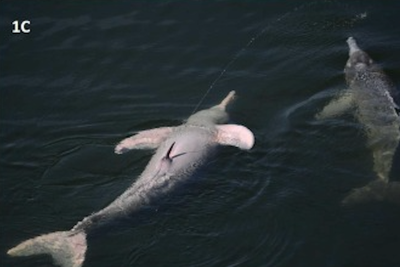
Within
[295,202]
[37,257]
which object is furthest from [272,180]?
[37,257]

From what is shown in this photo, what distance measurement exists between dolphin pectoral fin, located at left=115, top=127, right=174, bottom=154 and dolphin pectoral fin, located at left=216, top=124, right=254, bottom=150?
1086 mm

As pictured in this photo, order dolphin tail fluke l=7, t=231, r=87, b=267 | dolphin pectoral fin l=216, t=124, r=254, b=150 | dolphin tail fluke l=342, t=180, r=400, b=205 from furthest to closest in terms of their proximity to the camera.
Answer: dolphin pectoral fin l=216, t=124, r=254, b=150 → dolphin tail fluke l=342, t=180, r=400, b=205 → dolphin tail fluke l=7, t=231, r=87, b=267

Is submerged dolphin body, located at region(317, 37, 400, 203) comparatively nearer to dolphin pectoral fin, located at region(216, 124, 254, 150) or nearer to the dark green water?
the dark green water

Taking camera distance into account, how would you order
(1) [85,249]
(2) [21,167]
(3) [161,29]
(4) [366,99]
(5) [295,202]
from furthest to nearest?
(3) [161,29], (4) [366,99], (2) [21,167], (5) [295,202], (1) [85,249]

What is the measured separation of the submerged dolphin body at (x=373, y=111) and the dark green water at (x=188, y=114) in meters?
0.23

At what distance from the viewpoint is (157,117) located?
13.6 m

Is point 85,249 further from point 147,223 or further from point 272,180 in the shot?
point 272,180

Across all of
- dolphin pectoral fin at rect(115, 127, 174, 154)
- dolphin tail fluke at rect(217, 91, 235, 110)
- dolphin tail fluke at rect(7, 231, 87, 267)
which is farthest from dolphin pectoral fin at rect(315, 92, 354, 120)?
Answer: dolphin tail fluke at rect(7, 231, 87, 267)

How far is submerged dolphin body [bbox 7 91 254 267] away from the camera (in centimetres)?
1023

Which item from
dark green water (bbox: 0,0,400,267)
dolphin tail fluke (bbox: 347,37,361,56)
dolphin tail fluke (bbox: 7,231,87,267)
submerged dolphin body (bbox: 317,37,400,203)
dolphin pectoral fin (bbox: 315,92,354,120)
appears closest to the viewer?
dolphin tail fluke (bbox: 7,231,87,267)

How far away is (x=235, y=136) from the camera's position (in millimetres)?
12547

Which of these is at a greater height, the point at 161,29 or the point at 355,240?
the point at 161,29

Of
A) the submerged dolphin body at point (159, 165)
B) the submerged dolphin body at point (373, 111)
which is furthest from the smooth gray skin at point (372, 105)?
the submerged dolphin body at point (159, 165)

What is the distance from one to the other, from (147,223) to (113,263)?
0.95 m
